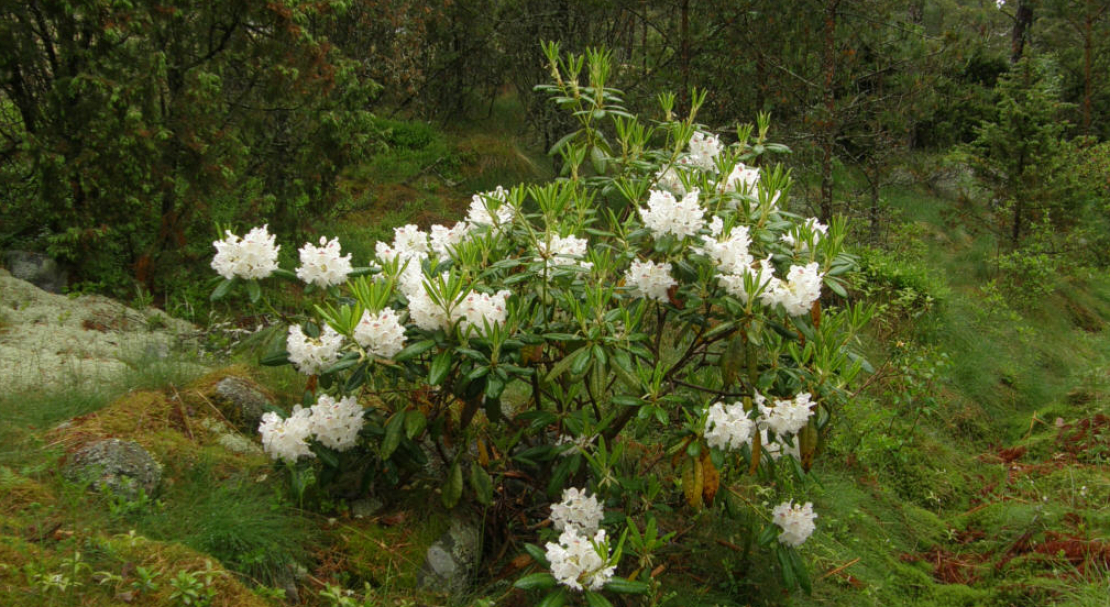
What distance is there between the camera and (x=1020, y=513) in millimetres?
4418

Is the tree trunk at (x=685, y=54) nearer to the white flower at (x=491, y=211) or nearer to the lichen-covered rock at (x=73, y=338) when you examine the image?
the white flower at (x=491, y=211)

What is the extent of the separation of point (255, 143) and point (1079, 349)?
26.3 ft

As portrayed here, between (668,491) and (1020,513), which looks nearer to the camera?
(668,491)

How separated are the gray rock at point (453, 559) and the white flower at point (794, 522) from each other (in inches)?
50.4

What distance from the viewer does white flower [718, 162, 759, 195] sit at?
358 centimetres

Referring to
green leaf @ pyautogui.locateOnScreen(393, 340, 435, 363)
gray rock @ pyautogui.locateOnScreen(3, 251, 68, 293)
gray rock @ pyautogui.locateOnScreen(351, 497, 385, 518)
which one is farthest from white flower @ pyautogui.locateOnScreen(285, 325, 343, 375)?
gray rock @ pyautogui.locateOnScreen(3, 251, 68, 293)

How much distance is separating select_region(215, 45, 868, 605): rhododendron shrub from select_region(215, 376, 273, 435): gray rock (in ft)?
1.80

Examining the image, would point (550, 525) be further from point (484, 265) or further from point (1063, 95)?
point (1063, 95)

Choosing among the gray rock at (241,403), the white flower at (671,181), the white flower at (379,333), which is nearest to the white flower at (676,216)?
the white flower at (671,181)

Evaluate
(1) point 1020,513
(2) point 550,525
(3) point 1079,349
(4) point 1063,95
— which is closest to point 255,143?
(2) point 550,525

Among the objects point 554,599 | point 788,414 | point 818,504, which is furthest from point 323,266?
point 818,504

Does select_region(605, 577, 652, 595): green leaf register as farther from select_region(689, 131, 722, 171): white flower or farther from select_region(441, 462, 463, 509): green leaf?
select_region(689, 131, 722, 171): white flower

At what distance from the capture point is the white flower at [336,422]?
10.4ft

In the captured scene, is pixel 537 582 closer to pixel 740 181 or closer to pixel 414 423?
pixel 414 423
